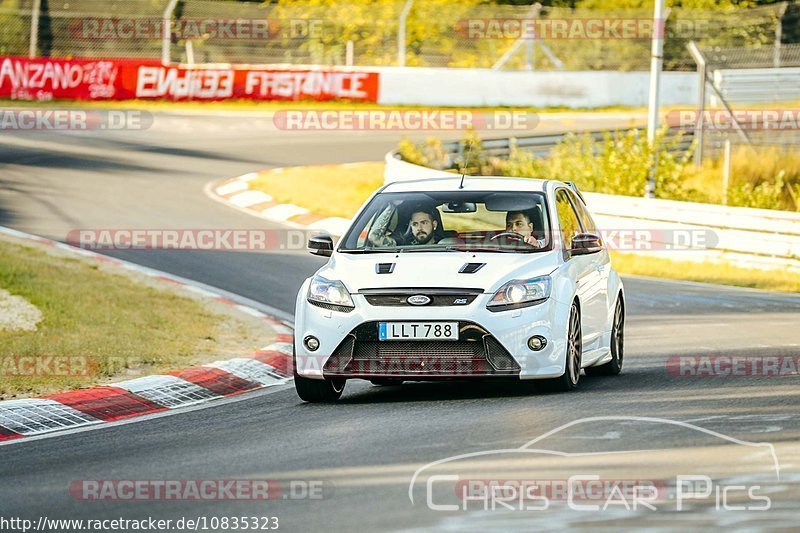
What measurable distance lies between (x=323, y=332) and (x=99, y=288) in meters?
6.62

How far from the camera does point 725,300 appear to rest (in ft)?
54.4

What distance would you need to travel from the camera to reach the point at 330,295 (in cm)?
972

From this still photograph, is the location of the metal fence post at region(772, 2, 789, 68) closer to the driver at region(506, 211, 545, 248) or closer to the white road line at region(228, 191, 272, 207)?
the white road line at region(228, 191, 272, 207)

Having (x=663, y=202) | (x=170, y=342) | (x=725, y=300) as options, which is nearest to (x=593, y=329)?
(x=170, y=342)

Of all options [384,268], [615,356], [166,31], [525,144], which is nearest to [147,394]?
[384,268]

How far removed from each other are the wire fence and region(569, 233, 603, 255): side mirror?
2502cm

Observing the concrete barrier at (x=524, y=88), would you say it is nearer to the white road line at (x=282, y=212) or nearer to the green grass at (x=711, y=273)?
the white road line at (x=282, y=212)

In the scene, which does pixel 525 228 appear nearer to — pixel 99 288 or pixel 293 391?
pixel 293 391

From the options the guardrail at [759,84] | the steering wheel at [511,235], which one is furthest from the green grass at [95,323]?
the guardrail at [759,84]

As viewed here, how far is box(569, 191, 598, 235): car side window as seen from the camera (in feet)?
38.0

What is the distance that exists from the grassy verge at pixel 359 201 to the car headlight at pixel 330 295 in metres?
9.71

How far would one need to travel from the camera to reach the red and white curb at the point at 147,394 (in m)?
9.55

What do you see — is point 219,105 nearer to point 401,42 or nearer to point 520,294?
point 401,42

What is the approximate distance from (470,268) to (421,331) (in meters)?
0.60
